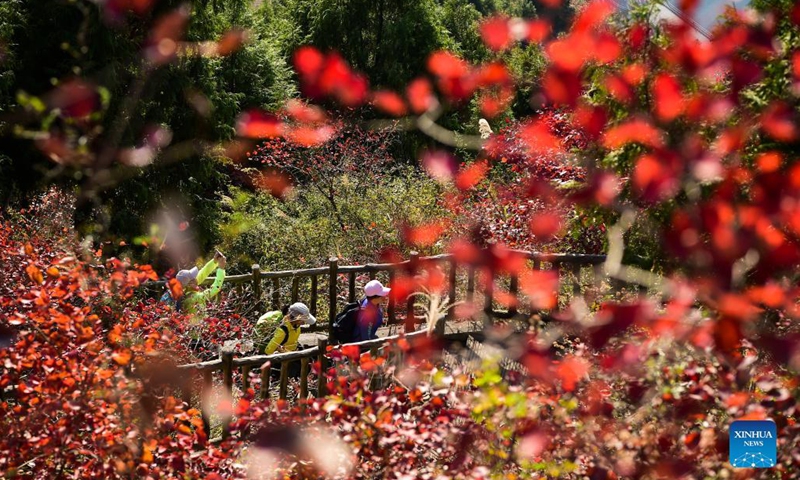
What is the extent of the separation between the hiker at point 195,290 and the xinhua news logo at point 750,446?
500 cm

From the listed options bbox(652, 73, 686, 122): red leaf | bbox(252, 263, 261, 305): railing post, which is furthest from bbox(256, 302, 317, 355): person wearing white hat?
bbox(652, 73, 686, 122): red leaf

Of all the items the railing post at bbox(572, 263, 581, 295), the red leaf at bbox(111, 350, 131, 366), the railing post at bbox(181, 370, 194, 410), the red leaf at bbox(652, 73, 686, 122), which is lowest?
the railing post at bbox(181, 370, 194, 410)

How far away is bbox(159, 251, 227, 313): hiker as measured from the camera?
7.01 meters

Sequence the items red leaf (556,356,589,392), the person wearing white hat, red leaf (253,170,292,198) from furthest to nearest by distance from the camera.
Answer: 1. red leaf (253,170,292,198)
2. the person wearing white hat
3. red leaf (556,356,589,392)

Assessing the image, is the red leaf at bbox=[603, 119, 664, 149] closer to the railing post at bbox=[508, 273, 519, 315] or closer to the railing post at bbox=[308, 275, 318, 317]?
Answer: the railing post at bbox=[508, 273, 519, 315]

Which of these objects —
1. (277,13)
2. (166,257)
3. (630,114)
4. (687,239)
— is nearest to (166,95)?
(166,257)

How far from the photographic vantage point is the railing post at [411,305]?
7.55 meters

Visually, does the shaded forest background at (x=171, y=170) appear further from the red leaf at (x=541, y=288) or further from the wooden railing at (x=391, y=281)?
the red leaf at (x=541, y=288)

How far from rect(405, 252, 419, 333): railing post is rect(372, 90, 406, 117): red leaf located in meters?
13.6

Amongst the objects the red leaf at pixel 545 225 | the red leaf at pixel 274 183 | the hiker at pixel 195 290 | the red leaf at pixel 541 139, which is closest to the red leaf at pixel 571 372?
the hiker at pixel 195 290

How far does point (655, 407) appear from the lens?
3.57 m

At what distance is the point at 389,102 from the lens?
72.5ft

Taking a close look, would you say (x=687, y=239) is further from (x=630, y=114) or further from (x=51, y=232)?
(x=51, y=232)

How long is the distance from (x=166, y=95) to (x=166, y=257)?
2.84 metres
